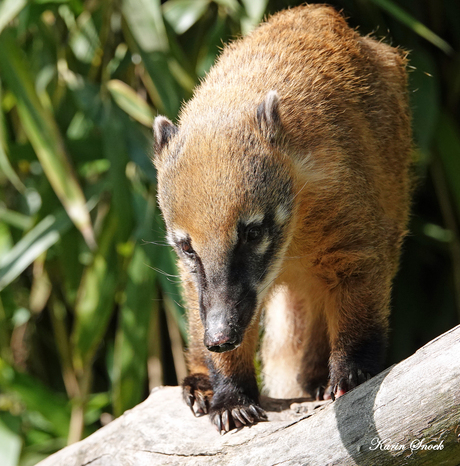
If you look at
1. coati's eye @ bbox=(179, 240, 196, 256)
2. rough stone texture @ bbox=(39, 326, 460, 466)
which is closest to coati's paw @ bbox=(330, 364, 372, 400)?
rough stone texture @ bbox=(39, 326, 460, 466)

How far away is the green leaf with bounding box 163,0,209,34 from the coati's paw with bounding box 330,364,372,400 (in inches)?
89.4

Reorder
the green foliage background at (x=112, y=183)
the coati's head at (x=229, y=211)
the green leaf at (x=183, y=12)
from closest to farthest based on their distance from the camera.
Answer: the coati's head at (x=229, y=211) → the green foliage background at (x=112, y=183) → the green leaf at (x=183, y=12)

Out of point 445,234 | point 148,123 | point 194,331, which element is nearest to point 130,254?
point 148,123

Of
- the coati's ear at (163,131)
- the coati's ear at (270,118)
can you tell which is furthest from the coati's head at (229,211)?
the coati's ear at (163,131)

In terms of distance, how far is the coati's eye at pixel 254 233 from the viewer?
2.32 metres

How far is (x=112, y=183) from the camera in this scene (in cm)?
369

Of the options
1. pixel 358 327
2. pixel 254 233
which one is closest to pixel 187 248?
pixel 254 233

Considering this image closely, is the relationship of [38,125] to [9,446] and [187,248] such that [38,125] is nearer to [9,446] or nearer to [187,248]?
[187,248]

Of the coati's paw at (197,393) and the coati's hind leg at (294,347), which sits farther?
the coati's hind leg at (294,347)

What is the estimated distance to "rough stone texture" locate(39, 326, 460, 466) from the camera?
6.25ft

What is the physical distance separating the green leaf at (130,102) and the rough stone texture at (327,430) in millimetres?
1667

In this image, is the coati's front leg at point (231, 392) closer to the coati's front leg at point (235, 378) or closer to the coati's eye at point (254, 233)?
the coati's front leg at point (235, 378)

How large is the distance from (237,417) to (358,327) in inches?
23.3

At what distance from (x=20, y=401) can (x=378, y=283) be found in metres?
2.68
